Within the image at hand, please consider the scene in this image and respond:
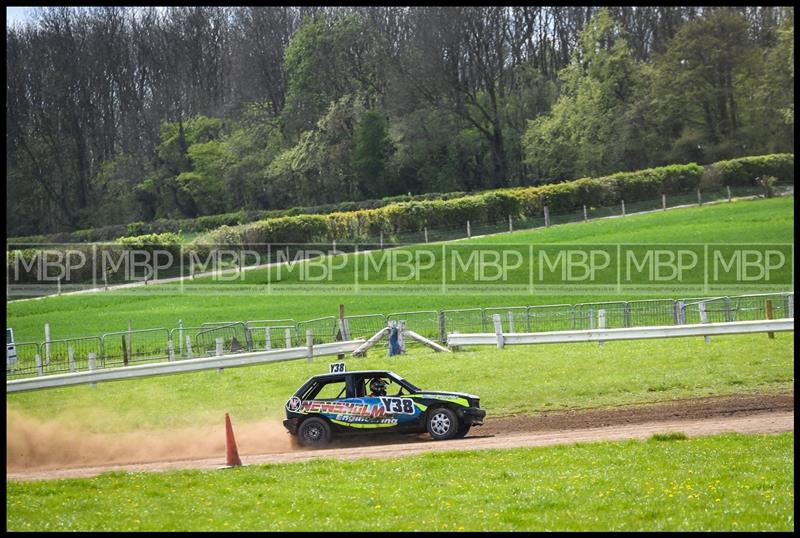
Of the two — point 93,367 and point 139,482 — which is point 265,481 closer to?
point 139,482

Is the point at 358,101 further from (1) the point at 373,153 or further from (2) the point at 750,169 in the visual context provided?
(2) the point at 750,169

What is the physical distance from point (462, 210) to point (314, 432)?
49277mm

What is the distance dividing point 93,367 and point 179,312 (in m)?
20.5

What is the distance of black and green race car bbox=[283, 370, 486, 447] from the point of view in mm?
19969

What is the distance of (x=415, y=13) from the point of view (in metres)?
102

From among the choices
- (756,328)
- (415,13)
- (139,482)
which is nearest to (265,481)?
(139,482)

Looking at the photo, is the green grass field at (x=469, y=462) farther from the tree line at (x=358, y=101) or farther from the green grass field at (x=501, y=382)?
the tree line at (x=358, y=101)

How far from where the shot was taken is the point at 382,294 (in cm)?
5041

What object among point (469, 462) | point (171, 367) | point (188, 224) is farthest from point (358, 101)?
point (469, 462)

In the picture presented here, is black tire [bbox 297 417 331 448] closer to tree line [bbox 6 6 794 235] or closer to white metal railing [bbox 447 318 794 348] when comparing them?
white metal railing [bbox 447 318 794 348]

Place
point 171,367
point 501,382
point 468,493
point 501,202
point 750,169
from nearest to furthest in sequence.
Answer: point 468,493 → point 501,382 → point 171,367 → point 501,202 → point 750,169

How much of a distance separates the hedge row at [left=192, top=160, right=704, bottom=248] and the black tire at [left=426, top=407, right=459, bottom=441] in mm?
44315

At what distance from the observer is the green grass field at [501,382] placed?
79.4 ft

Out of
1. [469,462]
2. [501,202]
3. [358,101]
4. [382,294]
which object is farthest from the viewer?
[358,101]
